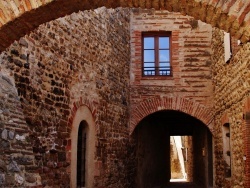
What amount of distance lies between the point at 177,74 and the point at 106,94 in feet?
10.2

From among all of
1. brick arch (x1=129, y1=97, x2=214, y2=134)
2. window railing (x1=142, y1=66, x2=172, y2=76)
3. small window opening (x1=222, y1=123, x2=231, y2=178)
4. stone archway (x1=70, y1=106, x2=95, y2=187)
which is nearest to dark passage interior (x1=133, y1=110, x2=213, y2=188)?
brick arch (x1=129, y1=97, x2=214, y2=134)

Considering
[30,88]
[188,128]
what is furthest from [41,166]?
[188,128]

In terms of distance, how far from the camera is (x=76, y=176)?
8.20 m

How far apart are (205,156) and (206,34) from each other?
4.26m

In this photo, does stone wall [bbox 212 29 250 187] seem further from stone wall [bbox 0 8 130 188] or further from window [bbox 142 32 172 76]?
stone wall [bbox 0 8 130 188]

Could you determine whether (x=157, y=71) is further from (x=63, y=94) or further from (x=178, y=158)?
(x=178, y=158)

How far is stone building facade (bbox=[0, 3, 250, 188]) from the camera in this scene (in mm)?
5889

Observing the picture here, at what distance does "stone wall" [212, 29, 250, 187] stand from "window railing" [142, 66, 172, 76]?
143 cm

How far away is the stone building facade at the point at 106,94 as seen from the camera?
589 centimetres

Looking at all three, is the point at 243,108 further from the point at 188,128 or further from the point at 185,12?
the point at 188,128

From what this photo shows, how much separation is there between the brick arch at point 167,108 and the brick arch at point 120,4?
8305mm

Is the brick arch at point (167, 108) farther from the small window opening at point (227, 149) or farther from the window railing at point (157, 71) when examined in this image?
the small window opening at point (227, 149)

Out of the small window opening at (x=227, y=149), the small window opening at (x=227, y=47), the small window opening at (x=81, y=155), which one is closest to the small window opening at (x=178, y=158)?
the small window opening at (x=227, y=149)

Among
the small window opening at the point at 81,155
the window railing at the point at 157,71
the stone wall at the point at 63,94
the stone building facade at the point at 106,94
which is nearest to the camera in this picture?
the stone wall at the point at 63,94
